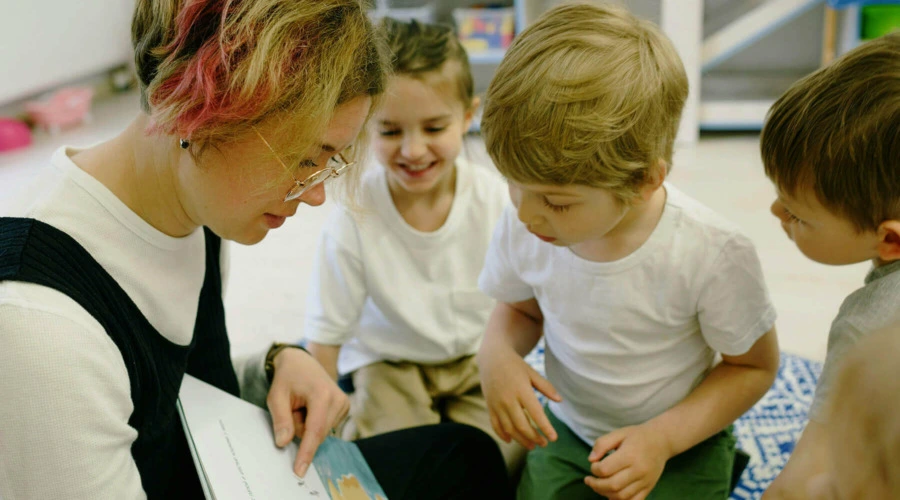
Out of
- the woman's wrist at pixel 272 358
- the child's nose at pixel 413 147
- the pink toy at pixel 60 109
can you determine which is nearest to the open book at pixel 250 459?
the woman's wrist at pixel 272 358

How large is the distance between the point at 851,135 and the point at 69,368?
2.31 feet

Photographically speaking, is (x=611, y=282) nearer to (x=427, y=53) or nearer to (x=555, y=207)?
(x=555, y=207)

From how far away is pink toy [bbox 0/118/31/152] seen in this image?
Answer: 9.20 feet

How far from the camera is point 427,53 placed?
118 centimetres

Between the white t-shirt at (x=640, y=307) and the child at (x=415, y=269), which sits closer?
the white t-shirt at (x=640, y=307)

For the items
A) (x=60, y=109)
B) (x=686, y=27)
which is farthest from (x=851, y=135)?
(x=60, y=109)

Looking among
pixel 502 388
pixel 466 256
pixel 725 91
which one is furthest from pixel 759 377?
pixel 725 91

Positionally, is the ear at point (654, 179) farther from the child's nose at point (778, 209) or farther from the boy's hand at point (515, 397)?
the boy's hand at point (515, 397)

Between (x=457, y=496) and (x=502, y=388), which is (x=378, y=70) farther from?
(x=457, y=496)

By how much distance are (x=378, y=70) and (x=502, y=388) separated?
0.42 m

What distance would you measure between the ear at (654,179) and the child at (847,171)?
0.11 m

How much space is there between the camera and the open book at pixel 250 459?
0.75 meters

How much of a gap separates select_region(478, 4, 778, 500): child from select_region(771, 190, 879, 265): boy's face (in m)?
0.07

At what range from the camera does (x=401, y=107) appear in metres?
1.17
